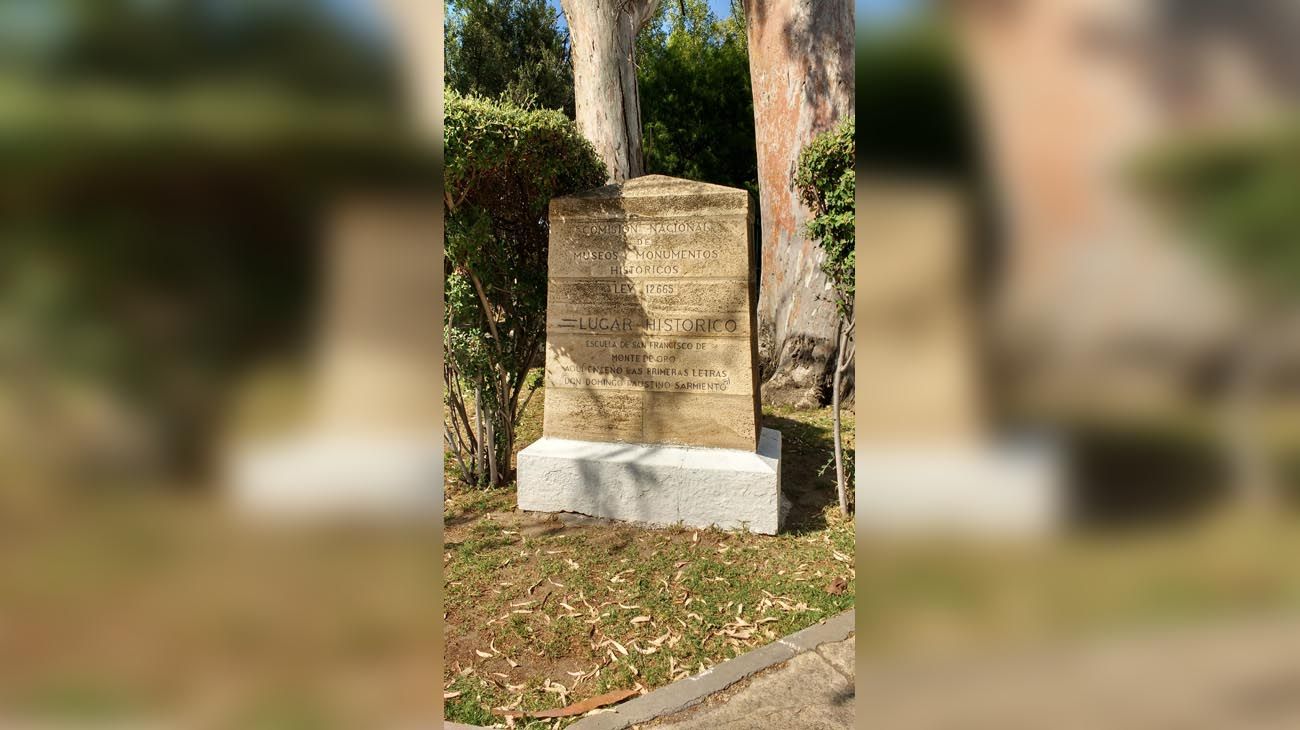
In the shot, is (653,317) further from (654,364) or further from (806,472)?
(806,472)

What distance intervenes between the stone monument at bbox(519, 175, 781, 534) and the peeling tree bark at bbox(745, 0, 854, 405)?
385 cm

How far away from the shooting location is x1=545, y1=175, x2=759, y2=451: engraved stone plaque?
4.91 metres

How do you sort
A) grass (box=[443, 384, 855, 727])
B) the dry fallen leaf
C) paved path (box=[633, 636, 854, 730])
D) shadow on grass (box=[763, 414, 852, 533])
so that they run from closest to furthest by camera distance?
paved path (box=[633, 636, 854, 730]) < the dry fallen leaf < grass (box=[443, 384, 855, 727]) < shadow on grass (box=[763, 414, 852, 533])

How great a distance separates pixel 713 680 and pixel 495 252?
383cm

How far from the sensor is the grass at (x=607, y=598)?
311cm

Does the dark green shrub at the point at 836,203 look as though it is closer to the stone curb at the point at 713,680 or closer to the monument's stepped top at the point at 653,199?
the monument's stepped top at the point at 653,199
